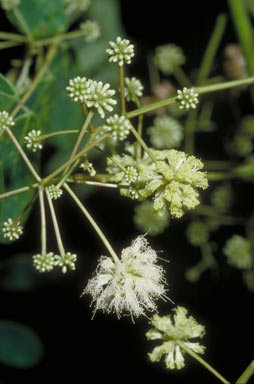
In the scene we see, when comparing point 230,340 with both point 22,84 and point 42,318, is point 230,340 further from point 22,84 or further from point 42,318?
point 22,84

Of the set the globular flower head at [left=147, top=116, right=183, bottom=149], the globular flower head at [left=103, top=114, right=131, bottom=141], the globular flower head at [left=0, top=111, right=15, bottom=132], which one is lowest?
the globular flower head at [left=0, top=111, right=15, bottom=132]

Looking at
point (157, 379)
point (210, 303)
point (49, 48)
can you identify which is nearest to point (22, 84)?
point (49, 48)

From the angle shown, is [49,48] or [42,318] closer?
[49,48]

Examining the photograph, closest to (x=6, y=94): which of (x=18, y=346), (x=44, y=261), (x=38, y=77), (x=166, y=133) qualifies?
(x=38, y=77)

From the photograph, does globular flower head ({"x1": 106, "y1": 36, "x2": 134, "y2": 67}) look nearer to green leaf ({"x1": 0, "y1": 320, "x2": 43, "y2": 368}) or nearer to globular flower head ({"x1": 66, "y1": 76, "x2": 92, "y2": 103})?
globular flower head ({"x1": 66, "y1": 76, "x2": 92, "y2": 103})

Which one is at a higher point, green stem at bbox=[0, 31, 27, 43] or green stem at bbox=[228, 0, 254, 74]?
green stem at bbox=[228, 0, 254, 74]

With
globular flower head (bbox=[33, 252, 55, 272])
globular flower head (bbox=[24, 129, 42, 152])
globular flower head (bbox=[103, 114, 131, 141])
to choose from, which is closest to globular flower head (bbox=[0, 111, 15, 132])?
globular flower head (bbox=[24, 129, 42, 152])
